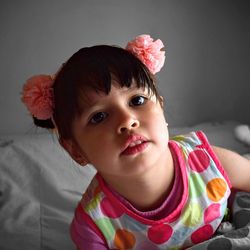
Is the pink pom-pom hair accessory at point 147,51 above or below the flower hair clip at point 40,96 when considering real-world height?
above

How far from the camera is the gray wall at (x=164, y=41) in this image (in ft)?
4.57

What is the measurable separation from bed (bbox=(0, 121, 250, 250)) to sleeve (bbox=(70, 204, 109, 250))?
0.14m

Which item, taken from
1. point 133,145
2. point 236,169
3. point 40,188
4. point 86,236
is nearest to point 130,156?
point 133,145

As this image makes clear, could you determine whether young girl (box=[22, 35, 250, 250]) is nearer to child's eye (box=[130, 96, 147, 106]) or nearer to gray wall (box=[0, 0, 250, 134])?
child's eye (box=[130, 96, 147, 106])

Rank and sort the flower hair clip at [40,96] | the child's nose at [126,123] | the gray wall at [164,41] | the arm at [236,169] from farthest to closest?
the gray wall at [164,41]
the arm at [236,169]
the flower hair clip at [40,96]
the child's nose at [126,123]

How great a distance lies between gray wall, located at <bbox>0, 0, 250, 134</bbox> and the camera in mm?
Result: 1393

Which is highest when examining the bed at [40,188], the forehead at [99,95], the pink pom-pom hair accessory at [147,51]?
the pink pom-pom hair accessory at [147,51]

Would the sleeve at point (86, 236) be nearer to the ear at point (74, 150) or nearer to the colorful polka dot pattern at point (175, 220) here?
the colorful polka dot pattern at point (175, 220)

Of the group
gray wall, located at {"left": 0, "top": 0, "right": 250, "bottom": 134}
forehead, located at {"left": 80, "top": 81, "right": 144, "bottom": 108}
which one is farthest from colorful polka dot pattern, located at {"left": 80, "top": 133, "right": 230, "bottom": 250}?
gray wall, located at {"left": 0, "top": 0, "right": 250, "bottom": 134}

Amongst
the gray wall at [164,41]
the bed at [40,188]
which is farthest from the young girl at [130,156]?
the gray wall at [164,41]

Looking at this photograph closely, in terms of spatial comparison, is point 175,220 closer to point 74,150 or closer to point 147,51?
point 74,150

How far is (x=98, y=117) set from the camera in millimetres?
743

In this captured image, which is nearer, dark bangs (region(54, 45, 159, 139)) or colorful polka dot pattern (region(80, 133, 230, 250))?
dark bangs (region(54, 45, 159, 139))

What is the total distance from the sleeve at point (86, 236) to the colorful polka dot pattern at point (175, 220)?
0.6 inches
